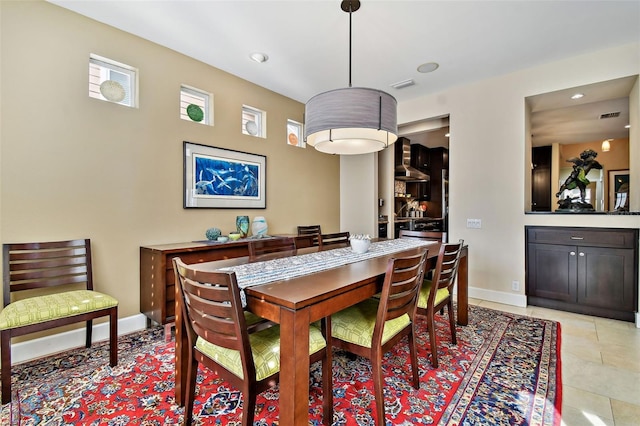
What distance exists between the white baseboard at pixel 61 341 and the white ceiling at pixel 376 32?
2755 mm

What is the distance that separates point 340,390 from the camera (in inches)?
73.5

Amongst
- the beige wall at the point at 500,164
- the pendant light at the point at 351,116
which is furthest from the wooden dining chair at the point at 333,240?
the beige wall at the point at 500,164

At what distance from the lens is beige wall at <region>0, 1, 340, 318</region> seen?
7.58 ft

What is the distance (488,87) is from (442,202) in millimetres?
3302

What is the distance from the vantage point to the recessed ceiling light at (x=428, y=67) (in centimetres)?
351

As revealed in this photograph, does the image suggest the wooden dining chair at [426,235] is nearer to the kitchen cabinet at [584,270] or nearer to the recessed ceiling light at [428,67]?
the kitchen cabinet at [584,270]

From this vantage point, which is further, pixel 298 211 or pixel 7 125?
pixel 298 211

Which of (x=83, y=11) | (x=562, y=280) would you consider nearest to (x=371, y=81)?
(x=83, y=11)

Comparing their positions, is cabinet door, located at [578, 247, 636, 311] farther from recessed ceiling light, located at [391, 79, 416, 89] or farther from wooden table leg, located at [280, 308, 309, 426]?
wooden table leg, located at [280, 308, 309, 426]

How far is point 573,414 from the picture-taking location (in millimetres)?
1667

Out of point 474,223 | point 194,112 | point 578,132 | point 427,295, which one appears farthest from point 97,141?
point 578,132

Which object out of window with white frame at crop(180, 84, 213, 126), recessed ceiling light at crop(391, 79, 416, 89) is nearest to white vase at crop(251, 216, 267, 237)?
window with white frame at crop(180, 84, 213, 126)

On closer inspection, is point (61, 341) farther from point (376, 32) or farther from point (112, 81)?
point (376, 32)

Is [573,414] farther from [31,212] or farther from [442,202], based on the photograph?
[442,202]
